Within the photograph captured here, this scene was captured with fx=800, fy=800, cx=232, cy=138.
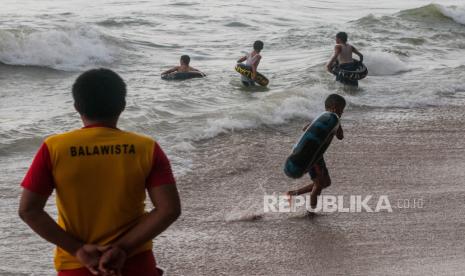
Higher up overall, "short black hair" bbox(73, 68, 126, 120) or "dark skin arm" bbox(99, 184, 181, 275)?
"short black hair" bbox(73, 68, 126, 120)

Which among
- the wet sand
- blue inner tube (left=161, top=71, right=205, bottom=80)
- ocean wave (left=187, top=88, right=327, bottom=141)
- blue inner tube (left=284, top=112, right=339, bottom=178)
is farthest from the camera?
blue inner tube (left=161, top=71, right=205, bottom=80)

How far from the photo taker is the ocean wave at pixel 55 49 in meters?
20.3

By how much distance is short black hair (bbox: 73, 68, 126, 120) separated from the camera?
10.3 ft

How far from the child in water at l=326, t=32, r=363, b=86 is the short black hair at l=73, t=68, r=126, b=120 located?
1164 centimetres

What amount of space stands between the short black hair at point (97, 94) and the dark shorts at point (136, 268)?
0.56 meters

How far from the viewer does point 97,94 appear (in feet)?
10.3

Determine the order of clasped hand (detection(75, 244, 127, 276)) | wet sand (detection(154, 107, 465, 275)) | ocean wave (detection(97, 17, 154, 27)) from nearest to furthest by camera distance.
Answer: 1. clasped hand (detection(75, 244, 127, 276))
2. wet sand (detection(154, 107, 465, 275))
3. ocean wave (detection(97, 17, 154, 27))

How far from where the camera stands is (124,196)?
10.2 feet

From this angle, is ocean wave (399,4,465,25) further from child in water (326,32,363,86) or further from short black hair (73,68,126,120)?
short black hair (73,68,126,120)

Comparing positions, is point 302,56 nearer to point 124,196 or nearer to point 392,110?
point 392,110

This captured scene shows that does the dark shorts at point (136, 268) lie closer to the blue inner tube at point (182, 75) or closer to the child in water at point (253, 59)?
the child in water at point (253, 59)

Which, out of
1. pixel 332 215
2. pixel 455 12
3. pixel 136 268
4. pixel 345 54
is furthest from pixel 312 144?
pixel 455 12

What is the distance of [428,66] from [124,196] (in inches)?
672

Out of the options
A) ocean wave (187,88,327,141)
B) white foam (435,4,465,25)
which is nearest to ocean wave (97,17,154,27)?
white foam (435,4,465,25)
